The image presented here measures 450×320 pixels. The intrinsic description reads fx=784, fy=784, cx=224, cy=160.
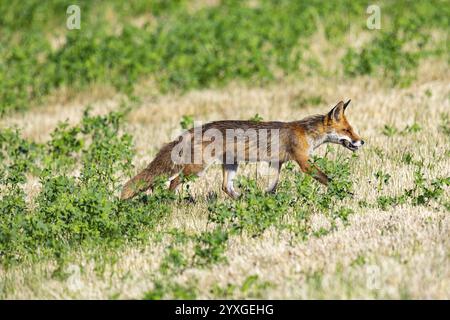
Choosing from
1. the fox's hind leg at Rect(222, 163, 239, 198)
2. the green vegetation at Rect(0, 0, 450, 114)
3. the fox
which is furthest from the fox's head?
the green vegetation at Rect(0, 0, 450, 114)

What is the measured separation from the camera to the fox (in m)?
9.79

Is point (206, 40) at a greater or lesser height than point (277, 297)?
greater

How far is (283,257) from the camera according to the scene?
25.5 ft

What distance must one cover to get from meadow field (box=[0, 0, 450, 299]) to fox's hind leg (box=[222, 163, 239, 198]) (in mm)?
215

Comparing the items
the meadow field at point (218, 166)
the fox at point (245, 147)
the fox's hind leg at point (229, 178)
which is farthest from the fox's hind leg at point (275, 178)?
the fox's hind leg at point (229, 178)

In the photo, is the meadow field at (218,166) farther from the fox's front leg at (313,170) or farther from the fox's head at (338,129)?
the fox's head at (338,129)

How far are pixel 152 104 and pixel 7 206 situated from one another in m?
8.11

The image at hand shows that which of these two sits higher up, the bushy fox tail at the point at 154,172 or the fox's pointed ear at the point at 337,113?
the fox's pointed ear at the point at 337,113

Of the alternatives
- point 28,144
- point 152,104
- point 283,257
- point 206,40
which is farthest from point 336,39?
point 283,257

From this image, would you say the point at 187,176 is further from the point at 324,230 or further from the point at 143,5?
the point at 143,5

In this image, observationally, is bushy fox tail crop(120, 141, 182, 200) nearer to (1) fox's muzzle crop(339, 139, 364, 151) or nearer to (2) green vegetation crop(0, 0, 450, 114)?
(1) fox's muzzle crop(339, 139, 364, 151)

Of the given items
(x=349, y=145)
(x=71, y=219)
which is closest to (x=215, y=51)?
(x=349, y=145)

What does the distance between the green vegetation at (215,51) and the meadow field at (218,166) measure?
2.0 inches

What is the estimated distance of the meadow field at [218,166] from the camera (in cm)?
756
